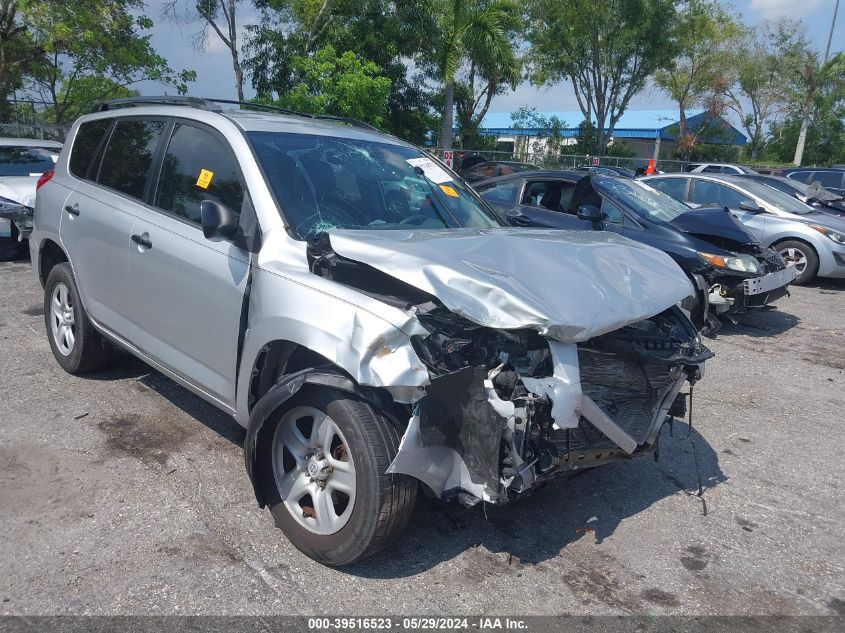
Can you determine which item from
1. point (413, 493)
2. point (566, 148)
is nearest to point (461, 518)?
point (413, 493)

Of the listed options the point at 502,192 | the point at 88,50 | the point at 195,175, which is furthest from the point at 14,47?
the point at 195,175

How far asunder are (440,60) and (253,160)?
21.4 m

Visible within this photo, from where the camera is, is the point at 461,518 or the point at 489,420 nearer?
the point at 489,420

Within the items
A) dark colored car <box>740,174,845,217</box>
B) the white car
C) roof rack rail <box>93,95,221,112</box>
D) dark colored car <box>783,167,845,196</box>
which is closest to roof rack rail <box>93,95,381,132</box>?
roof rack rail <box>93,95,221,112</box>

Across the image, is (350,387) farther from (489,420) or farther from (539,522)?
(539,522)

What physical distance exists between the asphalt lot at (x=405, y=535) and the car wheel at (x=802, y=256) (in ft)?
21.3

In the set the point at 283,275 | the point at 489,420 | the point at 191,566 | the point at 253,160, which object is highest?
the point at 253,160

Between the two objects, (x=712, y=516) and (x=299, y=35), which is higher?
(x=299, y=35)

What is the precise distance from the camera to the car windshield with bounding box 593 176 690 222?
851cm

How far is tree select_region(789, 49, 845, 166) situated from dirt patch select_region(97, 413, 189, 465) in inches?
1636

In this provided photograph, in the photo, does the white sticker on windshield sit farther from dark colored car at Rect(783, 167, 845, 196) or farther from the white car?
dark colored car at Rect(783, 167, 845, 196)

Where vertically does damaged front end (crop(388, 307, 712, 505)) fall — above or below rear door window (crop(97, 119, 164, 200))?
below

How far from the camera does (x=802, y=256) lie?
11195 millimetres

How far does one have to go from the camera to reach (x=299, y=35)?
76.1 feet
